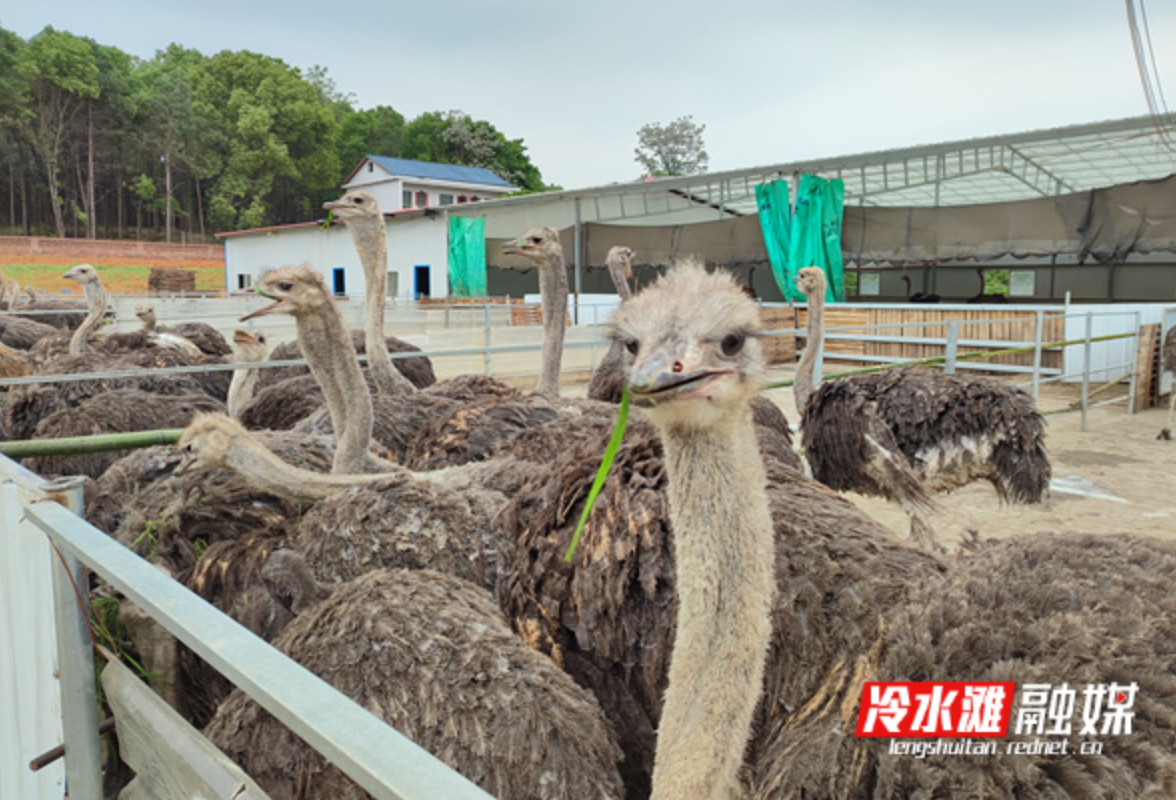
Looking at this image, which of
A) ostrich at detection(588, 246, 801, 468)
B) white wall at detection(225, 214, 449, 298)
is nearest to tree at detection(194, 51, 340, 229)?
white wall at detection(225, 214, 449, 298)

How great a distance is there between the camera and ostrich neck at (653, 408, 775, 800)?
4.40 feet

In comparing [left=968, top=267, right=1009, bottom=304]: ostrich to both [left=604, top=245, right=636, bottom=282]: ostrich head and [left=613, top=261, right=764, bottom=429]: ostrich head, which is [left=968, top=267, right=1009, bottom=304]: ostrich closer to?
[left=604, top=245, right=636, bottom=282]: ostrich head

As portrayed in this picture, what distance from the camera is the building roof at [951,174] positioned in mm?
12344

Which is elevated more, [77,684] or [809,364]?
[809,364]

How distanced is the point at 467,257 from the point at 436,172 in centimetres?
2405

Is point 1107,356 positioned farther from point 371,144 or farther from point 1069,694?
point 371,144

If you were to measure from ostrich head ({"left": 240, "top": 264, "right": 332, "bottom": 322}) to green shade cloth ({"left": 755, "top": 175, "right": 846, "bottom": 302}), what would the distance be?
39.4 ft

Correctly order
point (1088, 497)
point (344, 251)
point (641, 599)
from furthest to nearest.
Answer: point (344, 251), point (1088, 497), point (641, 599)

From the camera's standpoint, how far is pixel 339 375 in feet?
10.5

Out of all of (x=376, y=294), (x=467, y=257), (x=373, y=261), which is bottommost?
(x=376, y=294)

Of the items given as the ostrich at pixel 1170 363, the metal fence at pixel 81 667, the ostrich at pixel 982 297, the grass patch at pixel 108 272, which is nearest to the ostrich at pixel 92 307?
the metal fence at pixel 81 667

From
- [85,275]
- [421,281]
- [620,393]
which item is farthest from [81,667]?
[421,281]
